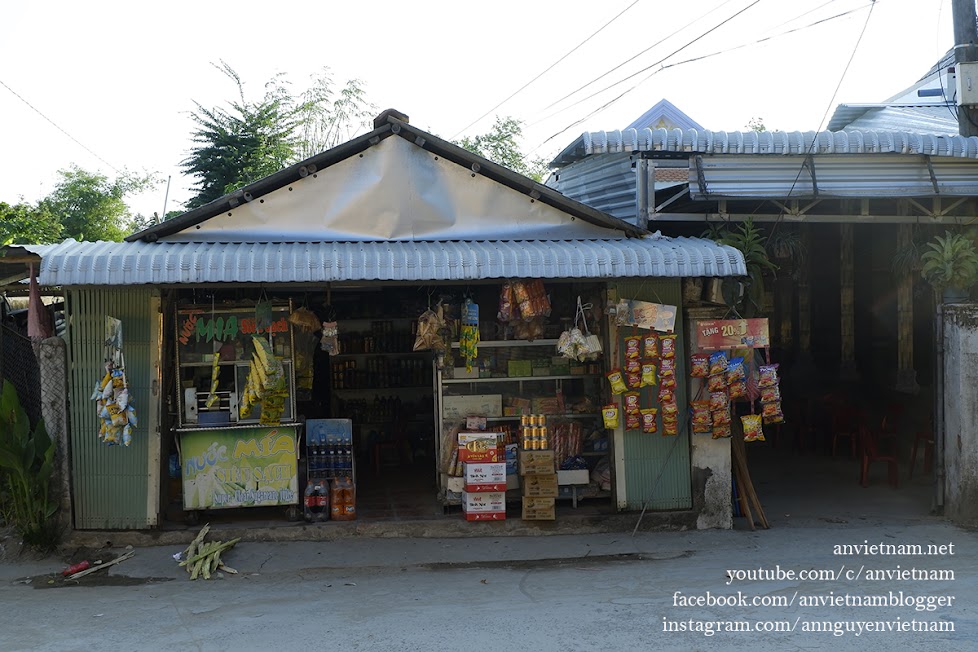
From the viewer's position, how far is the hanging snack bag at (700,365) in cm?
895

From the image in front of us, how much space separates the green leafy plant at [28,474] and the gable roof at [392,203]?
7.55 ft

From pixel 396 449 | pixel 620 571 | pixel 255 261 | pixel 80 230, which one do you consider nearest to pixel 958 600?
pixel 620 571

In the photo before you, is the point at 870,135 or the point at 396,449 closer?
the point at 870,135

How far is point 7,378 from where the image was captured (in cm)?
997

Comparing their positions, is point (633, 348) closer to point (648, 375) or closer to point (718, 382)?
point (648, 375)

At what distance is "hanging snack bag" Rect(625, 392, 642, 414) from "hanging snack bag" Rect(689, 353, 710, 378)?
624 mm

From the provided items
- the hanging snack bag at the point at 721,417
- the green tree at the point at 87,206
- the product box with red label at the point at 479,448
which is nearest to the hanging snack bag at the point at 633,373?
the hanging snack bag at the point at 721,417

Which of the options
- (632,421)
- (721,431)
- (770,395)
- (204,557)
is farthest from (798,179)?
(204,557)

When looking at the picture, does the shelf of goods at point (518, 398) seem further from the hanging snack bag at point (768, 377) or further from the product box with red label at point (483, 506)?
the hanging snack bag at point (768, 377)

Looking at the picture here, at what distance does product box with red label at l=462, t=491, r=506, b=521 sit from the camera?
8953mm

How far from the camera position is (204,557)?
8008 millimetres

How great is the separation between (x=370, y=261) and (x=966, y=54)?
7521mm

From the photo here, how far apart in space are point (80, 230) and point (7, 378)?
64.5 feet

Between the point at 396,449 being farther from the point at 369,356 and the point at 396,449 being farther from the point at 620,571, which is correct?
the point at 620,571
